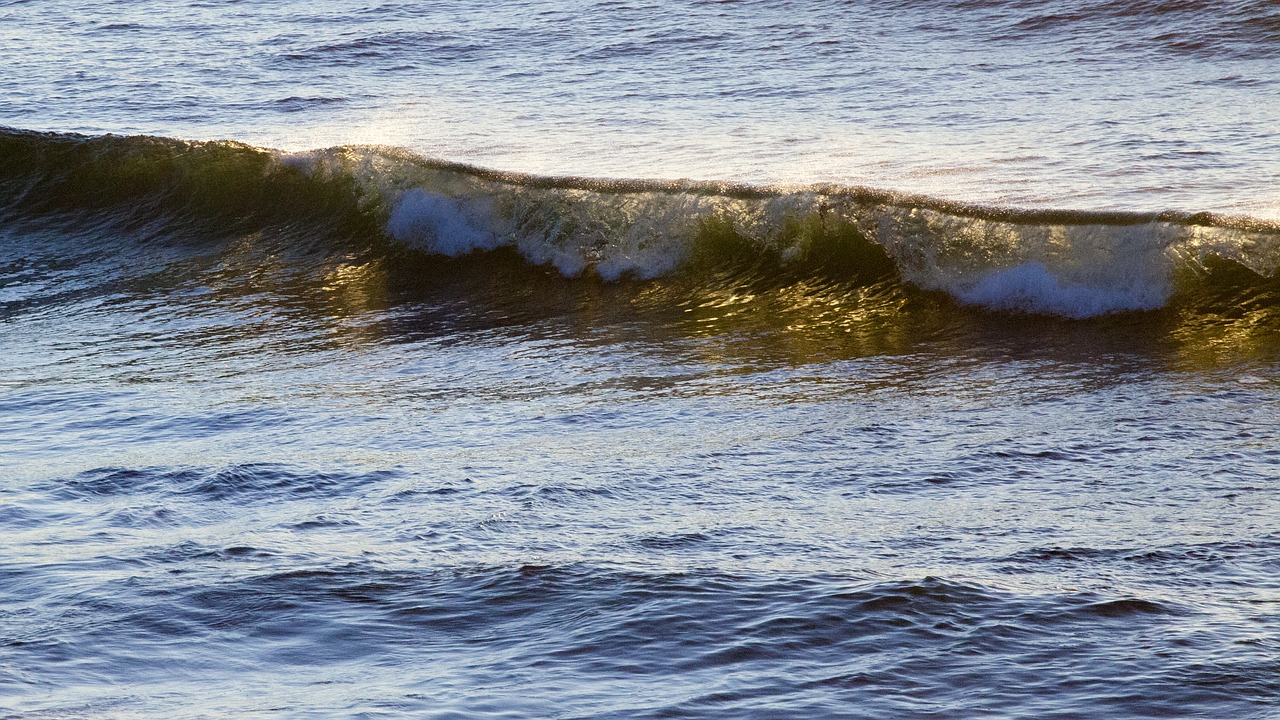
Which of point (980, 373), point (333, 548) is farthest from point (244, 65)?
point (333, 548)

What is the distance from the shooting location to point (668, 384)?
6543mm

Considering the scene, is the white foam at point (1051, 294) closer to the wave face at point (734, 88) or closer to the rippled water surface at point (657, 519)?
the rippled water surface at point (657, 519)

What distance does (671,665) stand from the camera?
341cm

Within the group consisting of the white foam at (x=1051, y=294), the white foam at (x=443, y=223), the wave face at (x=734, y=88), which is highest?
the wave face at (x=734, y=88)

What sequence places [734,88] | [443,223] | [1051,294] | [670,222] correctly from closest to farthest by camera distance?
[1051,294]
[670,222]
[443,223]
[734,88]

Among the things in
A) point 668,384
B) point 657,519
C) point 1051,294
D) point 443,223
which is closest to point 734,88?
point 443,223

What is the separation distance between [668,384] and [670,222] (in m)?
3.00

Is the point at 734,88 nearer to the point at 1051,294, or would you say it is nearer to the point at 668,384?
the point at 1051,294

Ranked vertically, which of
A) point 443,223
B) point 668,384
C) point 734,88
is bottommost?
point 668,384

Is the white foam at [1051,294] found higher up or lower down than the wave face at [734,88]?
lower down

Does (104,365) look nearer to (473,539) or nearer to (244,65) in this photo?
(473,539)

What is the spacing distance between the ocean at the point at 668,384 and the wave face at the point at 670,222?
31 mm

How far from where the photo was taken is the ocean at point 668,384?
3.47 meters

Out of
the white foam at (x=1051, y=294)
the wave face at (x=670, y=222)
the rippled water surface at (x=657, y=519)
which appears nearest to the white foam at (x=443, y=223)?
the wave face at (x=670, y=222)
